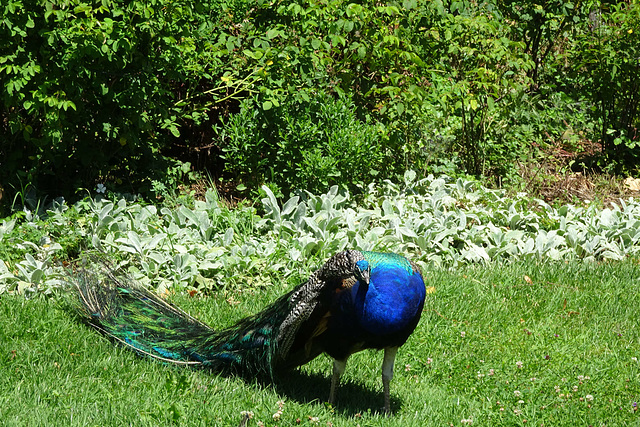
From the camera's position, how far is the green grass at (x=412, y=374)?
3572 mm

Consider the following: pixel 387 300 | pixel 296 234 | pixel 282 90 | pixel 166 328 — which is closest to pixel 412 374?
pixel 387 300

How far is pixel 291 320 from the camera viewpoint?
12.0 ft

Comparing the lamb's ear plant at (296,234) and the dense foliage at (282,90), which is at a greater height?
the dense foliage at (282,90)

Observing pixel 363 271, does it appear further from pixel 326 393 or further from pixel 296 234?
pixel 296 234

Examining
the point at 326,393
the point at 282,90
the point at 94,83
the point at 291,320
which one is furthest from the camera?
the point at 282,90

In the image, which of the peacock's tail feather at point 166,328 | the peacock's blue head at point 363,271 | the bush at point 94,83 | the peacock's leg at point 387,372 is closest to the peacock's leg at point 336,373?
the peacock's leg at point 387,372

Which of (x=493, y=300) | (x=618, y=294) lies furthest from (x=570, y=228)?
(x=493, y=300)

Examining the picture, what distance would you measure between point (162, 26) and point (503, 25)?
3.59 meters

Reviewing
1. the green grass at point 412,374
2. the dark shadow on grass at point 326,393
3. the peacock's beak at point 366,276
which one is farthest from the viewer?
the dark shadow on grass at point 326,393

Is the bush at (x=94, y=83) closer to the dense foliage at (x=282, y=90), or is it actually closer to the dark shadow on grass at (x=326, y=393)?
the dense foliage at (x=282, y=90)

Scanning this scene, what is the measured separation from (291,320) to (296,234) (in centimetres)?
229

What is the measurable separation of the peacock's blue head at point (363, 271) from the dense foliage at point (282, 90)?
2.70 meters

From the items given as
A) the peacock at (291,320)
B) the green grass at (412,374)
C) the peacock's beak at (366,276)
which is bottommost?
the green grass at (412,374)

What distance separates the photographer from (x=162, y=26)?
5594mm
